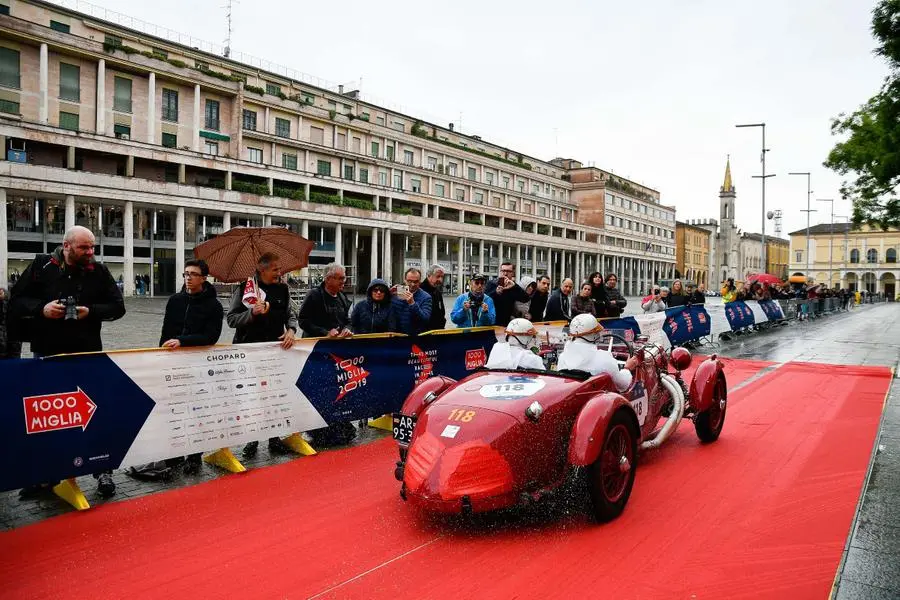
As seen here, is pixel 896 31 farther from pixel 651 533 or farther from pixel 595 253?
pixel 595 253

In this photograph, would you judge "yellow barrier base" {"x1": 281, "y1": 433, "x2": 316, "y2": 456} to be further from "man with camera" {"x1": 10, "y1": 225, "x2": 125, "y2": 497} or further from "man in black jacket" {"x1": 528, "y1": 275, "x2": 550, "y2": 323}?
"man in black jacket" {"x1": 528, "y1": 275, "x2": 550, "y2": 323}

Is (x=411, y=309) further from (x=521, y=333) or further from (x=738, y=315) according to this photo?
(x=738, y=315)

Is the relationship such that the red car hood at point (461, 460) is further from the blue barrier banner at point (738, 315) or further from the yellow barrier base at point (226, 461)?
the blue barrier banner at point (738, 315)

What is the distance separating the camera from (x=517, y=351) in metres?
5.55

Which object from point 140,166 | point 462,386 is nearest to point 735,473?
point 462,386

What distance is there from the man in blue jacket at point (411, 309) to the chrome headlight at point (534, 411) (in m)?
4.01

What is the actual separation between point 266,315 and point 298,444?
1.46 m

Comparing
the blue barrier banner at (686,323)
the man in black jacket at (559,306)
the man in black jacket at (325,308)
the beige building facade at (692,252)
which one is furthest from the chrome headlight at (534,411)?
the beige building facade at (692,252)

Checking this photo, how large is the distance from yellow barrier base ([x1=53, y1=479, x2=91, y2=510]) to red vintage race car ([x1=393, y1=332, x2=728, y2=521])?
2582 millimetres

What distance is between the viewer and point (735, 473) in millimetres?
5988

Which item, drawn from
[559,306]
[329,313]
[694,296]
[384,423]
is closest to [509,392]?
[329,313]

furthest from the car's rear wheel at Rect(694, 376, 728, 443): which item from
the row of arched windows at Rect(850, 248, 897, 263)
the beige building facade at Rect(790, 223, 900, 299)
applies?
the row of arched windows at Rect(850, 248, 897, 263)

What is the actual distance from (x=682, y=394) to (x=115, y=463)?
221 inches

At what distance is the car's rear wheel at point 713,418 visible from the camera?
22.9 feet
